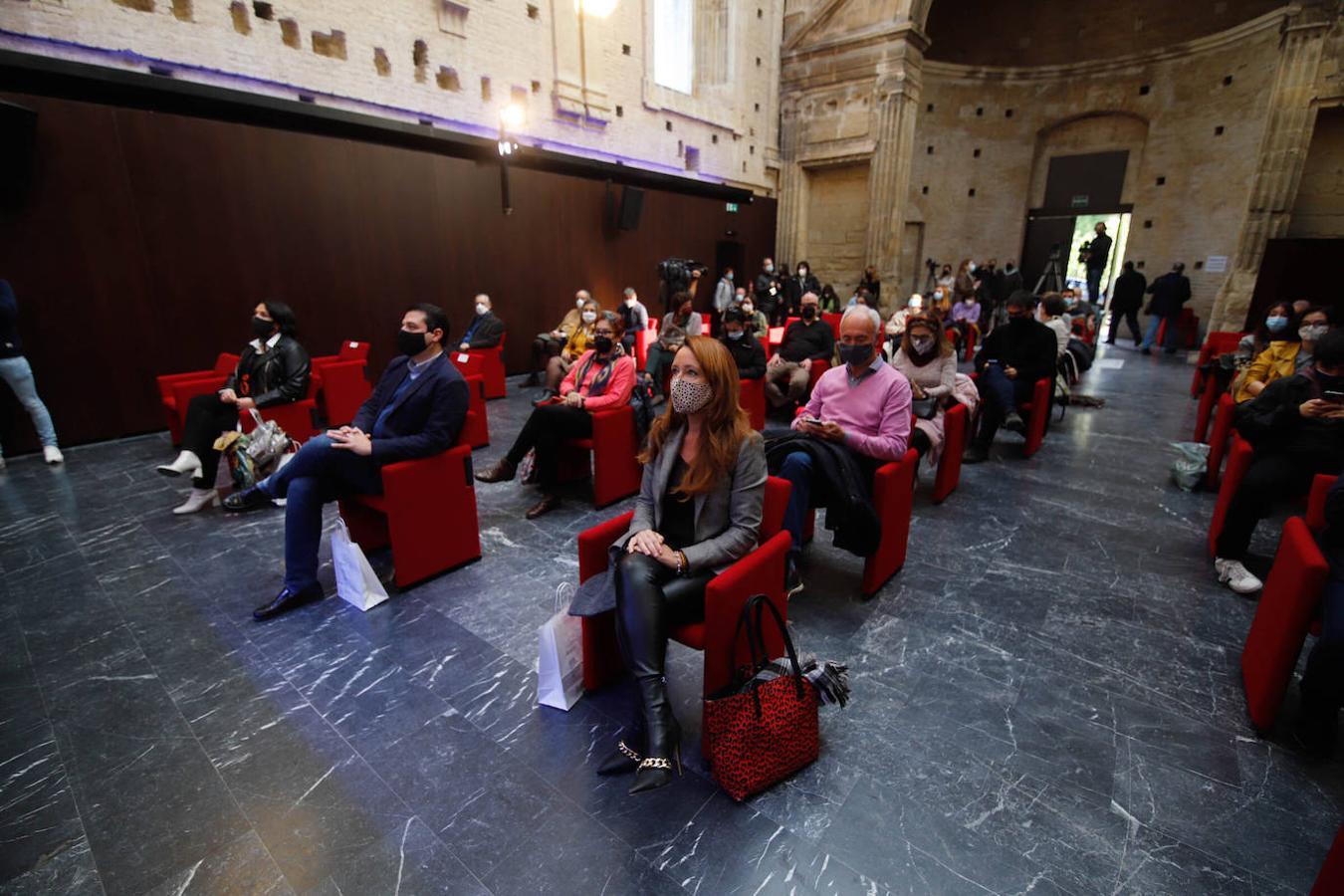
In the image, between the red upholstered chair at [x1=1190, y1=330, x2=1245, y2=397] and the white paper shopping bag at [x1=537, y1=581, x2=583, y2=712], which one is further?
the red upholstered chair at [x1=1190, y1=330, x2=1245, y2=397]

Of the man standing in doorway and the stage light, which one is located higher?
the stage light

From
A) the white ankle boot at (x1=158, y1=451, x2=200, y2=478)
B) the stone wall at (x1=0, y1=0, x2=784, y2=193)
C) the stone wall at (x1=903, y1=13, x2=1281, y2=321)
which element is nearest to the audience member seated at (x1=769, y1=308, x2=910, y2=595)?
the white ankle boot at (x1=158, y1=451, x2=200, y2=478)

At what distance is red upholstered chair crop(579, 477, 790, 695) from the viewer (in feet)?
6.14

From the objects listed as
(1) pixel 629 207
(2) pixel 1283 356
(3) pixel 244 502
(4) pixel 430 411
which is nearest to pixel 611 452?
(4) pixel 430 411

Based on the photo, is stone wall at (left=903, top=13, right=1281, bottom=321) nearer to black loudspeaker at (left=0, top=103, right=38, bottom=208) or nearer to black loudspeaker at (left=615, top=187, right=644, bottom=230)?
black loudspeaker at (left=615, top=187, right=644, bottom=230)

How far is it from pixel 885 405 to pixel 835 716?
5.15 ft

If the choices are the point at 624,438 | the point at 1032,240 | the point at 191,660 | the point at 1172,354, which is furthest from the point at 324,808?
the point at 1032,240

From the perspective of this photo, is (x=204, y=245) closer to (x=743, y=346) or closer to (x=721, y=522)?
(x=743, y=346)

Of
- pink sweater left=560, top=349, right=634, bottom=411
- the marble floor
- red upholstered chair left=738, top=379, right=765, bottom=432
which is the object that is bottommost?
the marble floor

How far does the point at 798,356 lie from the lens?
607 centimetres

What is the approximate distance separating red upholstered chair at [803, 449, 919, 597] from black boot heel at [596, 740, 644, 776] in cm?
151

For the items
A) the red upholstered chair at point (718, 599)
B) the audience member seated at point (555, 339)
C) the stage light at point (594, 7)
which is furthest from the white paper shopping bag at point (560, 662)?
the stage light at point (594, 7)

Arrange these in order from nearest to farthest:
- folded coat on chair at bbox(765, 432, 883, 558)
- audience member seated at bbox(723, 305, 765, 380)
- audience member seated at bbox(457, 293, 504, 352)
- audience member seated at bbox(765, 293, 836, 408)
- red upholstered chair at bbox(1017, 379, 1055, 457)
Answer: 1. folded coat on chair at bbox(765, 432, 883, 558)
2. red upholstered chair at bbox(1017, 379, 1055, 457)
3. audience member seated at bbox(723, 305, 765, 380)
4. audience member seated at bbox(765, 293, 836, 408)
5. audience member seated at bbox(457, 293, 504, 352)

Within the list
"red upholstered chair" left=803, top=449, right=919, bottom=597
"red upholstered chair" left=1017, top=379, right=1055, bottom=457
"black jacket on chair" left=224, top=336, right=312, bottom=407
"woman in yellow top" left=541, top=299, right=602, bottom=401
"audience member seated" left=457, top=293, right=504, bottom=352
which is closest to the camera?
"red upholstered chair" left=803, top=449, right=919, bottom=597
